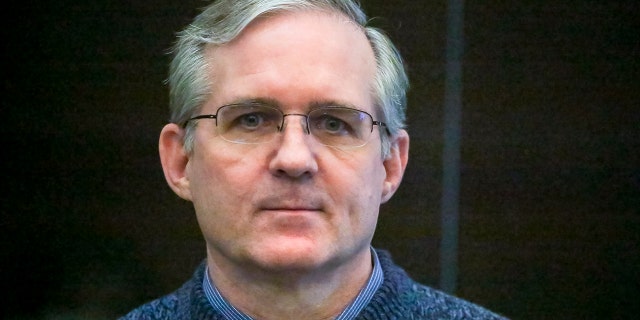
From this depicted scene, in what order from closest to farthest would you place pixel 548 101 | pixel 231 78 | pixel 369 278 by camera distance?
pixel 231 78
pixel 369 278
pixel 548 101

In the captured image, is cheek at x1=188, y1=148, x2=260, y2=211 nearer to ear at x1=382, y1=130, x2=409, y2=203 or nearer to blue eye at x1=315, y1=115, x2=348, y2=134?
blue eye at x1=315, y1=115, x2=348, y2=134

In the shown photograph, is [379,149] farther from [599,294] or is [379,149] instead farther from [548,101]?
[599,294]

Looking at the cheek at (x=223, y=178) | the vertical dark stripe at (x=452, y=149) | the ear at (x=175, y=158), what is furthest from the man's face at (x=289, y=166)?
the vertical dark stripe at (x=452, y=149)

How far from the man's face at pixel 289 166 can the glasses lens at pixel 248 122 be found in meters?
0.02

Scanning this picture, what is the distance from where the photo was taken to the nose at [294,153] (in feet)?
5.88

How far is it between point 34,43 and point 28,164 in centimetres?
45

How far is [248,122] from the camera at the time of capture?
6.23 ft

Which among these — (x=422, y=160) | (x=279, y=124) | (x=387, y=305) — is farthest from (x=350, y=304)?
(x=422, y=160)

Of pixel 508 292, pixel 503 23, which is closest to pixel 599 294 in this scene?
pixel 508 292

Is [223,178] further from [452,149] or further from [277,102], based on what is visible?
[452,149]

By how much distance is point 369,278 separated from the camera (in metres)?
2.08

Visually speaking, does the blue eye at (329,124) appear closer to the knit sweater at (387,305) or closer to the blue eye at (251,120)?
the blue eye at (251,120)

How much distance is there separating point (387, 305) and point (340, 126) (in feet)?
1.52

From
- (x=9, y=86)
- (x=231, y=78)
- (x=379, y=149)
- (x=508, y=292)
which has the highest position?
(x=231, y=78)
